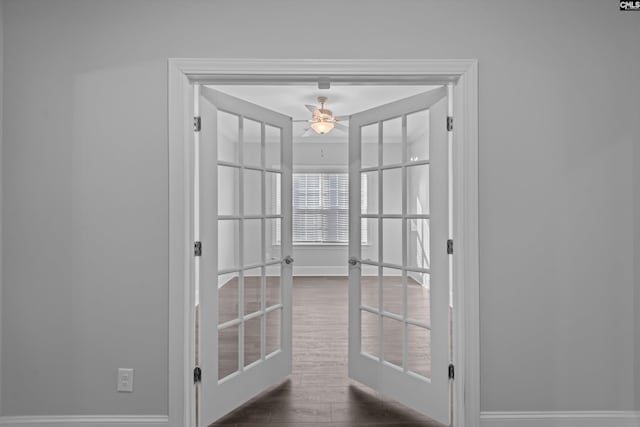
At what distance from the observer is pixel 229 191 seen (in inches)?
99.8

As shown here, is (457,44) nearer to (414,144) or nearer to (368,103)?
(414,144)

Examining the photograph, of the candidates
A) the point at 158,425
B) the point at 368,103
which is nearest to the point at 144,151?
the point at 158,425

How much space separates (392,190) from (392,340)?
0.93 m

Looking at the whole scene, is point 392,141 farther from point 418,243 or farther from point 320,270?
point 320,270

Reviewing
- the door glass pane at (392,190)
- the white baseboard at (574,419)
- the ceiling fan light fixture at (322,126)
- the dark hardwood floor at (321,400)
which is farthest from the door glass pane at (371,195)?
the ceiling fan light fixture at (322,126)

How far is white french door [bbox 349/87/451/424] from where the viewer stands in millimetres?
2334

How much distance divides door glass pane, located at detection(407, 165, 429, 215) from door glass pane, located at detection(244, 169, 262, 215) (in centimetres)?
96

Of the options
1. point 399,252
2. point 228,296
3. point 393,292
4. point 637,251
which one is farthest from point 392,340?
point 637,251

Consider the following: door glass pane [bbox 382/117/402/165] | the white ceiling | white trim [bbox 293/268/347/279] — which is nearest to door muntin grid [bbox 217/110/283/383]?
door glass pane [bbox 382/117/402/165]

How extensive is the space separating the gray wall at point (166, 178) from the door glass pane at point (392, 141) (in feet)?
1.54

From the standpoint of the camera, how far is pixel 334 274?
7.96m

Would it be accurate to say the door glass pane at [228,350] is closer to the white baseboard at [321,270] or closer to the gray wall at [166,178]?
the gray wall at [166,178]

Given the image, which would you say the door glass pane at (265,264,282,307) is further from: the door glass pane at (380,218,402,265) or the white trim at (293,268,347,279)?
the white trim at (293,268,347,279)

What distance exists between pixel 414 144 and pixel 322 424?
171cm
